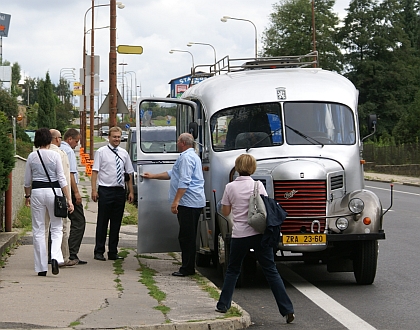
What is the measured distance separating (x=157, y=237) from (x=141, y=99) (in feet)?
6.38

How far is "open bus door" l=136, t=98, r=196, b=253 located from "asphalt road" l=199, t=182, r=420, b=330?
2.91ft

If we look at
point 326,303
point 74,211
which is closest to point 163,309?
point 326,303

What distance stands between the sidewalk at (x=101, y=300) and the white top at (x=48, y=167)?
1.18m

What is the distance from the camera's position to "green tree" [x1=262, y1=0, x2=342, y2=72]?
9525 cm

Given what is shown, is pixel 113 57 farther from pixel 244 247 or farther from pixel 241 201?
pixel 244 247

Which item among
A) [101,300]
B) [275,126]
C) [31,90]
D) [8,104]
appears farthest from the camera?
[31,90]

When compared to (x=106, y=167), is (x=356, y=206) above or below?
below

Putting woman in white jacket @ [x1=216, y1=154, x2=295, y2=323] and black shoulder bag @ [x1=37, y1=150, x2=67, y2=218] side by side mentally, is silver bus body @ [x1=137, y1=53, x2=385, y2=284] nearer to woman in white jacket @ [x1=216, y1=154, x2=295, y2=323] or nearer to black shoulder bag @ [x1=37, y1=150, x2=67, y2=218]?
black shoulder bag @ [x1=37, y1=150, x2=67, y2=218]

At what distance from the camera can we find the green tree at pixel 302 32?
313ft

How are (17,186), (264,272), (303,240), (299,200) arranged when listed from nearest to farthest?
(264,272) → (303,240) → (299,200) → (17,186)

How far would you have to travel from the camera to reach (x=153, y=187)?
→ 1238 centimetres

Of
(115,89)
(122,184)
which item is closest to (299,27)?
(115,89)

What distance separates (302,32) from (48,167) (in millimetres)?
90386

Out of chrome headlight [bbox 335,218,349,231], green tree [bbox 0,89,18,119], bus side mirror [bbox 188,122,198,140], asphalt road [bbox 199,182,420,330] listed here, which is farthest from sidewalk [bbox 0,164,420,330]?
green tree [bbox 0,89,18,119]
